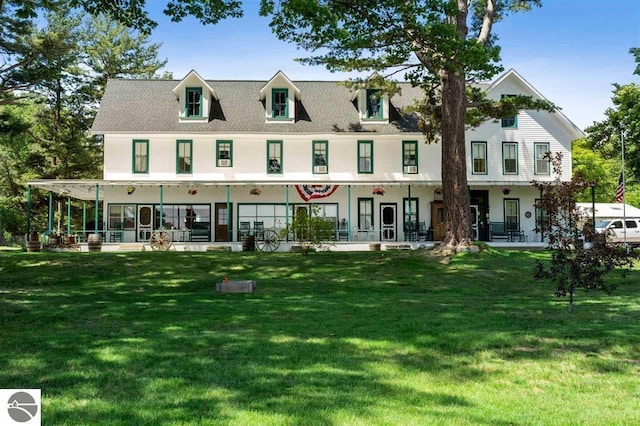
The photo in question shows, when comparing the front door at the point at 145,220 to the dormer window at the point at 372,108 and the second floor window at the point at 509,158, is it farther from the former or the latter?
the second floor window at the point at 509,158

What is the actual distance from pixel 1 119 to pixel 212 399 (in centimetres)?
2729

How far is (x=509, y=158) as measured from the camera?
29.7 metres

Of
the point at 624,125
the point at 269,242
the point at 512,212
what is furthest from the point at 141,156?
the point at 624,125

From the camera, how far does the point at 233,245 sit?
25.5 meters

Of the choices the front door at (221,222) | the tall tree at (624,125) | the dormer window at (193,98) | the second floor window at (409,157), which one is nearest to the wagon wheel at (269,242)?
→ the front door at (221,222)

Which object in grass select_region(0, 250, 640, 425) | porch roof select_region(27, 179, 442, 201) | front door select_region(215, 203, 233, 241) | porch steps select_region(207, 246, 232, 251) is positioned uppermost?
porch roof select_region(27, 179, 442, 201)

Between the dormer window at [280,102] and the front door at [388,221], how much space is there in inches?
290

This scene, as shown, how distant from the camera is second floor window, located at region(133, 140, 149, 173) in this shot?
27734 millimetres

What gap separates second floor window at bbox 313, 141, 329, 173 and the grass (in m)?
16.3

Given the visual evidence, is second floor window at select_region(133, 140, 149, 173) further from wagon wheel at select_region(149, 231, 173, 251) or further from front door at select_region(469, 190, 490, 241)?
front door at select_region(469, 190, 490, 241)

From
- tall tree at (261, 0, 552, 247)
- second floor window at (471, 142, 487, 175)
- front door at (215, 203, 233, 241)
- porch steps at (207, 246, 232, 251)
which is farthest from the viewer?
second floor window at (471, 142, 487, 175)

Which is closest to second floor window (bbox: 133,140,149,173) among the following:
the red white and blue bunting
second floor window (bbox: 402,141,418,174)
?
the red white and blue bunting

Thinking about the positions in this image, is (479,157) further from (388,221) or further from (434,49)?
(434,49)

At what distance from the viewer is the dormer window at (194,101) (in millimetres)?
28656
